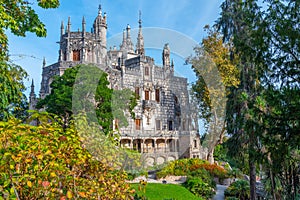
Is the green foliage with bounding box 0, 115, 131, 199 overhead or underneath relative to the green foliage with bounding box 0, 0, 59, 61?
underneath

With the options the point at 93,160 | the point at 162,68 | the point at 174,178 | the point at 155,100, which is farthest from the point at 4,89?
the point at 162,68

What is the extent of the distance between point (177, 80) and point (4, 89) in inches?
776

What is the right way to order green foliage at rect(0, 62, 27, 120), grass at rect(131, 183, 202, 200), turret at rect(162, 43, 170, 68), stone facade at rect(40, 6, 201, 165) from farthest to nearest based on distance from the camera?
turret at rect(162, 43, 170, 68), stone facade at rect(40, 6, 201, 165), grass at rect(131, 183, 202, 200), green foliage at rect(0, 62, 27, 120)

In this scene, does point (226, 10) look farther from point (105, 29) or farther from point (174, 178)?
point (105, 29)

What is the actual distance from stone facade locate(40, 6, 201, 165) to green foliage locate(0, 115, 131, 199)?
63.4 ft

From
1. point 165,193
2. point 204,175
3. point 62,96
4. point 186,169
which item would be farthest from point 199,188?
point 62,96

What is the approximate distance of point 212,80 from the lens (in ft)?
69.1

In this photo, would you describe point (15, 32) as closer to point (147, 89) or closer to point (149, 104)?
point (149, 104)

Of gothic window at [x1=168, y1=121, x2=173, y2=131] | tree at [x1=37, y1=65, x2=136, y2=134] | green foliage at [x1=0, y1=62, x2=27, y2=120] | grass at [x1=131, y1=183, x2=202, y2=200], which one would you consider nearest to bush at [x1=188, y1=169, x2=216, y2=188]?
grass at [x1=131, y1=183, x2=202, y2=200]

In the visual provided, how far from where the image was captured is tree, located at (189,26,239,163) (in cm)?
2023

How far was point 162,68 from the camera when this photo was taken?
29875mm

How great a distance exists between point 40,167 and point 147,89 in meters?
24.2

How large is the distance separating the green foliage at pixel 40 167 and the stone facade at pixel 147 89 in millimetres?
19326

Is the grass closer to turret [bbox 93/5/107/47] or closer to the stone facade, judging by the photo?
the stone facade
